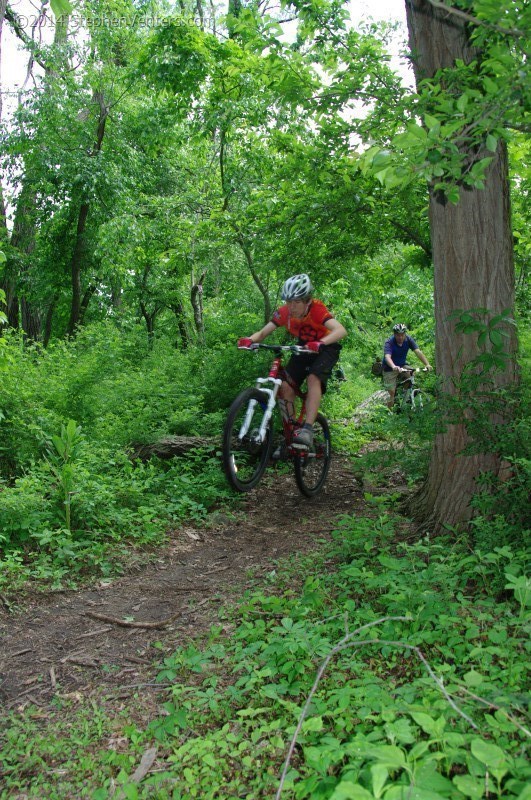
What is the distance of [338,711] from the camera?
104 inches

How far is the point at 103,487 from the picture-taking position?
18.3ft

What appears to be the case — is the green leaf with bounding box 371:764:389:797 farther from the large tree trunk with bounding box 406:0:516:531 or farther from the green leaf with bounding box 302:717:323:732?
the large tree trunk with bounding box 406:0:516:531

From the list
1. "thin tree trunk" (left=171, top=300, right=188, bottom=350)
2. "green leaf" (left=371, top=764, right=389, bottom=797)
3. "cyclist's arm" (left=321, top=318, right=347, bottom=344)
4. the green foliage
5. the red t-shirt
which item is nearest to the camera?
"green leaf" (left=371, top=764, right=389, bottom=797)

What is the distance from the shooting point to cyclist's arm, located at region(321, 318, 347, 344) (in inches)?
244

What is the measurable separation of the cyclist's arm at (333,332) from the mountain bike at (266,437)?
243 mm

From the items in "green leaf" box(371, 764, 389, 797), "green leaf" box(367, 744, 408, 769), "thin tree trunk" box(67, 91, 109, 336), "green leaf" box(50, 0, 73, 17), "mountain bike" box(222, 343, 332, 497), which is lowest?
"green leaf" box(367, 744, 408, 769)

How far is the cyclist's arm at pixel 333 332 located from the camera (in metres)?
6.19

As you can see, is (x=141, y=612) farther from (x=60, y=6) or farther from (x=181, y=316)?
(x=181, y=316)

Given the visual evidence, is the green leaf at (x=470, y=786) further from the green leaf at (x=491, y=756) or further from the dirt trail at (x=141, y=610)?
the dirt trail at (x=141, y=610)

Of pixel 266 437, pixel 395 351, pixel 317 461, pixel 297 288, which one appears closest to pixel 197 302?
pixel 395 351

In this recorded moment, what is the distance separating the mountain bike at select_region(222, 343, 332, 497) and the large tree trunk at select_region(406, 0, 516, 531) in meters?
1.79

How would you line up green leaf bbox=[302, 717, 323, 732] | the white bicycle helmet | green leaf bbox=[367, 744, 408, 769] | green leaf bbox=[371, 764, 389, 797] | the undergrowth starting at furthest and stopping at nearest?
the white bicycle helmet → green leaf bbox=[302, 717, 323, 732] → the undergrowth → green leaf bbox=[367, 744, 408, 769] → green leaf bbox=[371, 764, 389, 797]

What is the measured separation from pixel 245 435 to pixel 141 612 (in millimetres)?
2261

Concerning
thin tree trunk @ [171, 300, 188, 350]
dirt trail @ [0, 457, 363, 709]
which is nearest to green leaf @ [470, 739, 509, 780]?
dirt trail @ [0, 457, 363, 709]
